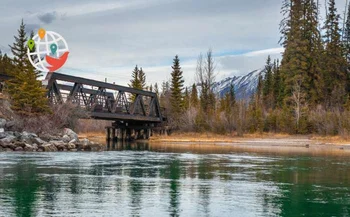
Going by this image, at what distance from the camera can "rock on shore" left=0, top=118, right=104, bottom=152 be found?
42219 mm

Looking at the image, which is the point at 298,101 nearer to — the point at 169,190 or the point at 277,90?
the point at 277,90

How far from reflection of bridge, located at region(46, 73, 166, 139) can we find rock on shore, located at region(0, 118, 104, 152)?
25.2 ft

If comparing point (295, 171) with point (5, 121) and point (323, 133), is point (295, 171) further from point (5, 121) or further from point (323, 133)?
point (323, 133)

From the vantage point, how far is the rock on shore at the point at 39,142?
42.2 meters

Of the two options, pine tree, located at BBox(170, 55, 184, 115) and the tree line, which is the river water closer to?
the tree line

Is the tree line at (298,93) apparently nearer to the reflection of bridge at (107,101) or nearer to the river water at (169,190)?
the reflection of bridge at (107,101)

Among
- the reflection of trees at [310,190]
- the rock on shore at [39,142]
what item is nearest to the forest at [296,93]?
the rock on shore at [39,142]

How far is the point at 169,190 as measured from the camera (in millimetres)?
19891

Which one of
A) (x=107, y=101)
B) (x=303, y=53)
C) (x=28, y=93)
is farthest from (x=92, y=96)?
(x=303, y=53)

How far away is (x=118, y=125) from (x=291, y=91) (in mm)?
29867

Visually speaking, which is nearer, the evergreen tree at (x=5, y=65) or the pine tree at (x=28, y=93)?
the pine tree at (x=28, y=93)

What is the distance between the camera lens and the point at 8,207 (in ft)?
50.6

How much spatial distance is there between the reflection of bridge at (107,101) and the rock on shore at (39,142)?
768 centimetres

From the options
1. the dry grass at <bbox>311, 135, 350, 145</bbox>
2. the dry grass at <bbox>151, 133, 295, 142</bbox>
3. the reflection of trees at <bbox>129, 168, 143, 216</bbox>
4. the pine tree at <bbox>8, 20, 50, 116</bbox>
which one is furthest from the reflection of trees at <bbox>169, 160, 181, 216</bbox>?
the dry grass at <bbox>151, 133, 295, 142</bbox>
